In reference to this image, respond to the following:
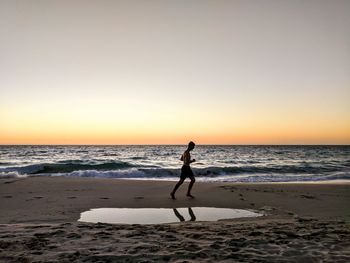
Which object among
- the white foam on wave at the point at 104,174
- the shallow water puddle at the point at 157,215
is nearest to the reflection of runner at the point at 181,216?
the shallow water puddle at the point at 157,215

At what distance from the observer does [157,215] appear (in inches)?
344

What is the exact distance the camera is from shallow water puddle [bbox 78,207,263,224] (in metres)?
8.07

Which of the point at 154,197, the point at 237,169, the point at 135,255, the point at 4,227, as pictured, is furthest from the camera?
the point at 237,169

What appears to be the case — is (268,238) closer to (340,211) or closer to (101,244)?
(101,244)

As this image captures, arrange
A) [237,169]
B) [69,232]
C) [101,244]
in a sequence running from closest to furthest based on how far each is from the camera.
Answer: [101,244] < [69,232] < [237,169]

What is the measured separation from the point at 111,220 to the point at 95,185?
25.3 ft

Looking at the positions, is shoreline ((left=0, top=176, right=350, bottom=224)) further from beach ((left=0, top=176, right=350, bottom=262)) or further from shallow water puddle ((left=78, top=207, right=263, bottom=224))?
shallow water puddle ((left=78, top=207, right=263, bottom=224))

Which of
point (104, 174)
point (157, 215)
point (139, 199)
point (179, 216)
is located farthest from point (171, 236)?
point (104, 174)

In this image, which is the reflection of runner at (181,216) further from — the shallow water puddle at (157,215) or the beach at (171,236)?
the beach at (171,236)

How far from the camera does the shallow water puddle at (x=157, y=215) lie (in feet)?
26.5

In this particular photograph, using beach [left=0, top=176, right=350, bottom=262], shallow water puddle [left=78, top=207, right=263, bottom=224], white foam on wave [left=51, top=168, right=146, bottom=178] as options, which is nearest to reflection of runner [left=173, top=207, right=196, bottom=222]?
shallow water puddle [left=78, top=207, right=263, bottom=224]

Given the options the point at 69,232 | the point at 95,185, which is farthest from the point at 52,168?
the point at 69,232

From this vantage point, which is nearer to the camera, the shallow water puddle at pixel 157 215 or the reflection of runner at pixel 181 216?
the shallow water puddle at pixel 157 215

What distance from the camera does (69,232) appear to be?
609cm
